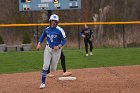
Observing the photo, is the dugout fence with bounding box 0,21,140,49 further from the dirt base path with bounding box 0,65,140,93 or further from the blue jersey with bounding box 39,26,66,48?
the blue jersey with bounding box 39,26,66,48

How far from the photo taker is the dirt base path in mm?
11096

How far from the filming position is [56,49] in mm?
11789

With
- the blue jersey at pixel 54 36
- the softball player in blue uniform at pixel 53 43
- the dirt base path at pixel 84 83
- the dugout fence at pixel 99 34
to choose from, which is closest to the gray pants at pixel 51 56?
the softball player in blue uniform at pixel 53 43

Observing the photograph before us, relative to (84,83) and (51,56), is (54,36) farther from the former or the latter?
(84,83)

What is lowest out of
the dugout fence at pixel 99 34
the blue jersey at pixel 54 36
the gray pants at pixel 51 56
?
the dugout fence at pixel 99 34

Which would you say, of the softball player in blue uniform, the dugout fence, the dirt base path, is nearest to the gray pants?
the softball player in blue uniform

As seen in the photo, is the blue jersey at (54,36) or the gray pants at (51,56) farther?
the blue jersey at (54,36)

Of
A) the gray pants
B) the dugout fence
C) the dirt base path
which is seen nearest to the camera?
the dirt base path

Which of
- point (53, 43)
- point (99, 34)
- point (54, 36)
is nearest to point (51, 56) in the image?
point (53, 43)

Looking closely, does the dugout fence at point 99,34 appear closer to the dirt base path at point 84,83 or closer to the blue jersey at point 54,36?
the dirt base path at point 84,83

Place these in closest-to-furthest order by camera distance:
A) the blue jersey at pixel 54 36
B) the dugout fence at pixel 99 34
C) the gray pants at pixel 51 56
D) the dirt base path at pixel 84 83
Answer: the dirt base path at pixel 84 83, the gray pants at pixel 51 56, the blue jersey at pixel 54 36, the dugout fence at pixel 99 34

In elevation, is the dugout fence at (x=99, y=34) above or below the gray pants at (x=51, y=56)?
below

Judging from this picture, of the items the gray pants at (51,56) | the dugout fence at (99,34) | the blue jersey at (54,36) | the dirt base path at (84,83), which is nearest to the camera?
the dirt base path at (84,83)

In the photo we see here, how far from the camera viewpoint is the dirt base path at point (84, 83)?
11.1 meters
